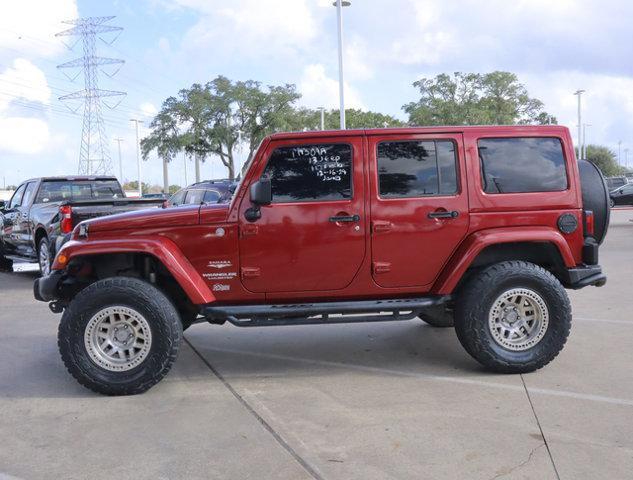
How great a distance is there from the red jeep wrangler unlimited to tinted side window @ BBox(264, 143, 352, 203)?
1cm

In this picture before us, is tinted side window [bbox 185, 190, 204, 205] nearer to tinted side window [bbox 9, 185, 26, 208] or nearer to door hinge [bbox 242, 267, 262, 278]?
tinted side window [bbox 9, 185, 26, 208]

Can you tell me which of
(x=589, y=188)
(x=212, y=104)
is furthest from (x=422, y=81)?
(x=589, y=188)

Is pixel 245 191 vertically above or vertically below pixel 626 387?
above

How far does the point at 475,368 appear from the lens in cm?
545

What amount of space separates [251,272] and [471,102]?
38015mm

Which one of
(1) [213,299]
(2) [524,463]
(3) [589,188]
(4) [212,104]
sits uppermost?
(4) [212,104]

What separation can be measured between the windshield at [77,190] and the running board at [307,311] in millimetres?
6951

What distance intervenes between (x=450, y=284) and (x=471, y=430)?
4.40 ft

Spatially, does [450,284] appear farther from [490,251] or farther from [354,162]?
[354,162]

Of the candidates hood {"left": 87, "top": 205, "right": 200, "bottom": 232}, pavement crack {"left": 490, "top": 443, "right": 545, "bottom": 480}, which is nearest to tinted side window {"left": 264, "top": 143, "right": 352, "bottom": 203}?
hood {"left": 87, "top": 205, "right": 200, "bottom": 232}

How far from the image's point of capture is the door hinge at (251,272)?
5.09 metres

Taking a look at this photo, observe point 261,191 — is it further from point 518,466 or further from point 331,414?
point 518,466

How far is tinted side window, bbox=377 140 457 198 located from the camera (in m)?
5.19

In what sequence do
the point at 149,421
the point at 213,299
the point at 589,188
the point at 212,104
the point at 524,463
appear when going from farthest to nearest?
the point at 212,104 → the point at 589,188 → the point at 213,299 → the point at 149,421 → the point at 524,463
